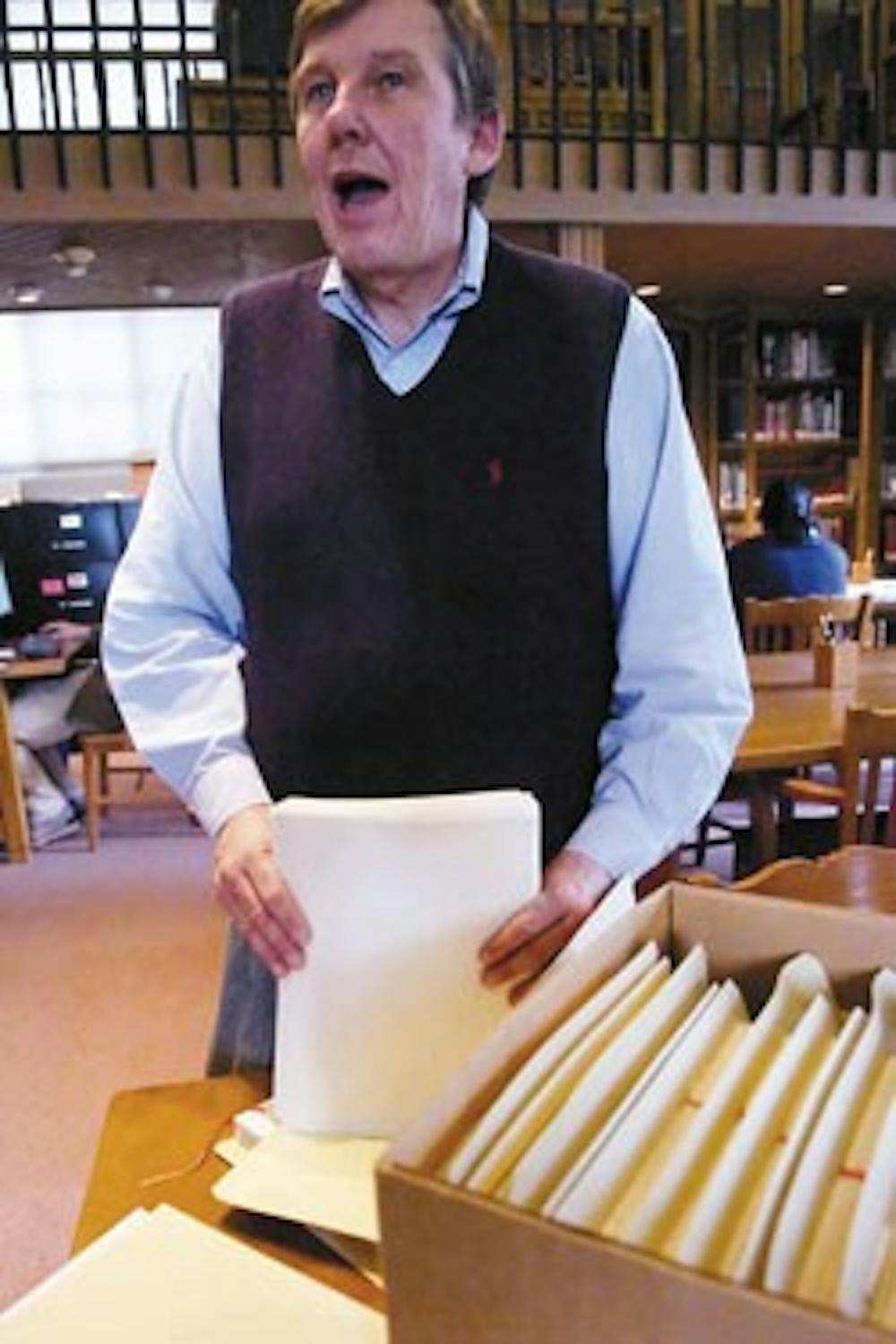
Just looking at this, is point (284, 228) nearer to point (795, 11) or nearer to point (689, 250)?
point (689, 250)

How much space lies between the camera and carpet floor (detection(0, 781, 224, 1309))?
2.24 metres

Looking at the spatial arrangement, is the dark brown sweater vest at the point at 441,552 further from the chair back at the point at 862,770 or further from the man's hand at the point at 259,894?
the chair back at the point at 862,770

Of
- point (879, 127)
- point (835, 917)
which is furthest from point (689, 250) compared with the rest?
point (835, 917)

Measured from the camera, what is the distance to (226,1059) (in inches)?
38.7

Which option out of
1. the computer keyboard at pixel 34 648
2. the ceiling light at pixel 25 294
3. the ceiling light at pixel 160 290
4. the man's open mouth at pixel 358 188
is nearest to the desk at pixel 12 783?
the computer keyboard at pixel 34 648

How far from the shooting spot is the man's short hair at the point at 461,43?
0.90 meters

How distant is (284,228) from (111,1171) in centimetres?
391

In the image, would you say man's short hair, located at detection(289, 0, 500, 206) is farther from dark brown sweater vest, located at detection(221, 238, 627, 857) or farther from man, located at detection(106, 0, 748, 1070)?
dark brown sweater vest, located at detection(221, 238, 627, 857)

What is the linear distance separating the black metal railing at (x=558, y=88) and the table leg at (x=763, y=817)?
2212 millimetres

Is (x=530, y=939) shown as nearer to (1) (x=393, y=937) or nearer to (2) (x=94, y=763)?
(1) (x=393, y=937)

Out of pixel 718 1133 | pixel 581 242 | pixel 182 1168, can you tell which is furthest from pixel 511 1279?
pixel 581 242

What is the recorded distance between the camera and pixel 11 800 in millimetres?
4184

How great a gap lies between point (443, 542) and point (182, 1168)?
54 cm

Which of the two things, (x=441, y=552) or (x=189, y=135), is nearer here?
(x=441, y=552)
